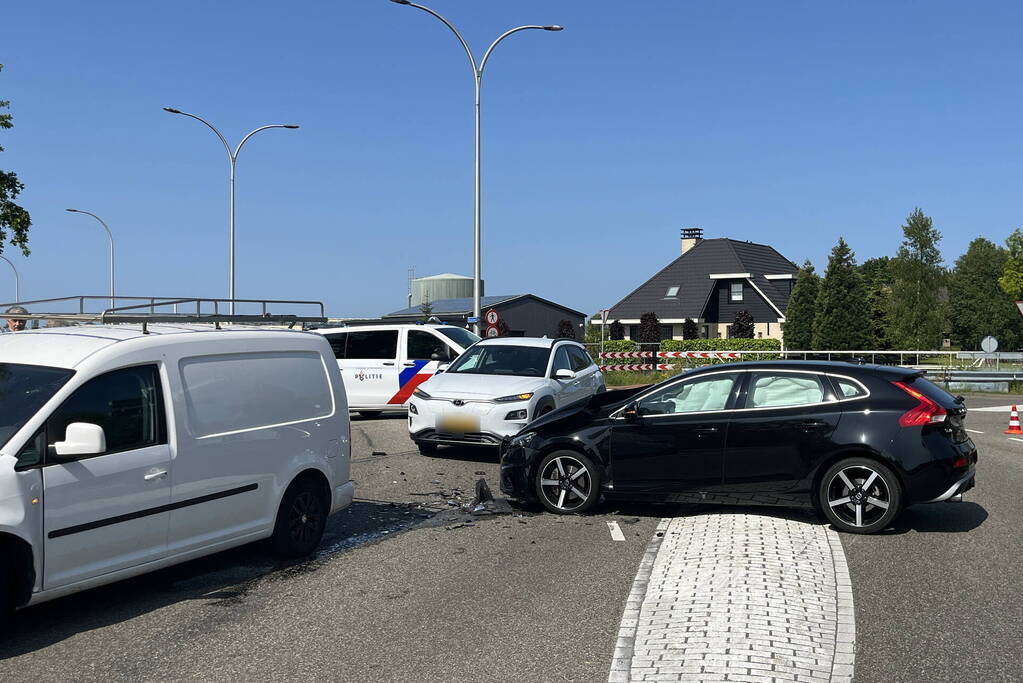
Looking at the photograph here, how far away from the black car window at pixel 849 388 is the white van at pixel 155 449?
4233 mm

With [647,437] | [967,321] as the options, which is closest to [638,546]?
[647,437]

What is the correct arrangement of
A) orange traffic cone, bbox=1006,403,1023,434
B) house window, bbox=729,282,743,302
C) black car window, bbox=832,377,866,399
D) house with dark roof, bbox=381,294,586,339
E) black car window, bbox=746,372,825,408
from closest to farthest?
black car window, bbox=832,377,866,399
black car window, bbox=746,372,825,408
orange traffic cone, bbox=1006,403,1023,434
house window, bbox=729,282,743,302
house with dark roof, bbox=381,294,586,339

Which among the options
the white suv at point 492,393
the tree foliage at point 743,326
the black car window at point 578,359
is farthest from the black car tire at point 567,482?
the tree foliage at point 743,326

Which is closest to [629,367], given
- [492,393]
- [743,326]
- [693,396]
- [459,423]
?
[492,393]

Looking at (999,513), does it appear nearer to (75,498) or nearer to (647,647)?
(647,647)

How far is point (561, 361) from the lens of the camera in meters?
14.7

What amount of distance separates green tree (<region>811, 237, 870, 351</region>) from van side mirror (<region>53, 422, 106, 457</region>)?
170 feet

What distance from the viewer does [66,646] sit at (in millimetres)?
5500

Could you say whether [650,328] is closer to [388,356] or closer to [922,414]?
[388,356]

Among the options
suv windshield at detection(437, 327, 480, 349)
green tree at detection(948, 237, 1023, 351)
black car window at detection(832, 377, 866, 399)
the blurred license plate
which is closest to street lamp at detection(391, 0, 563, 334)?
suv windshield at detection(437, 327, 480, 349)

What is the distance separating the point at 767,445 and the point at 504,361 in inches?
251

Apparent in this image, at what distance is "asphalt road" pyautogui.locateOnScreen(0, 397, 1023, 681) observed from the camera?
5.17 metres

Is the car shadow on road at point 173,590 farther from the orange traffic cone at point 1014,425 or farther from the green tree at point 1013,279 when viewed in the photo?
the green tree at point 1013,279

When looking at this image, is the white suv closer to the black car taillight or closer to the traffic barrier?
the black car taillight
